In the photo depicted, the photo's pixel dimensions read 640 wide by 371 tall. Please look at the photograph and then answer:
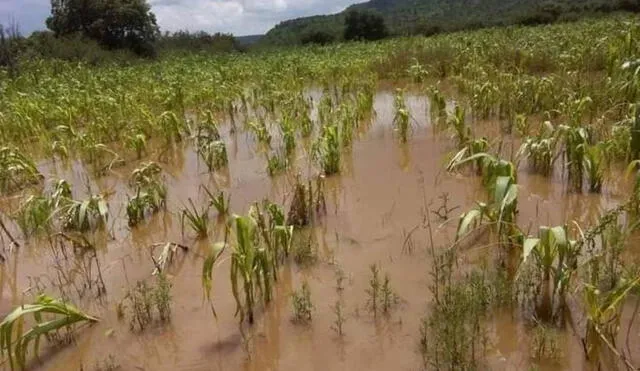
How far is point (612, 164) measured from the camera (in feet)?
15.8

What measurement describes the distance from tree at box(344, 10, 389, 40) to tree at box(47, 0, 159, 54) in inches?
593

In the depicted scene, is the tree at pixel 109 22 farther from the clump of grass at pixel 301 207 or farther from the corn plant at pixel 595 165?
the corn plant at pixel 595 165

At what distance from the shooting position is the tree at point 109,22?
29.2m

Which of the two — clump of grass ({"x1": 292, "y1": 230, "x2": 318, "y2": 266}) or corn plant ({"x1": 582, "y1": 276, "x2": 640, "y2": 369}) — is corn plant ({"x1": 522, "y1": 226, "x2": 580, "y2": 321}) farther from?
clump of grass ({"x1": 292, "y1": 230, "x2": 318, "y2": 266})

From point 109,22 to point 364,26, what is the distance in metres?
18.2

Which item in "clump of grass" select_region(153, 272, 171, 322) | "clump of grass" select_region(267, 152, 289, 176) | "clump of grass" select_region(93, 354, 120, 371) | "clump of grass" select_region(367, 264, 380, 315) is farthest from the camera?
"clump of grass" select_region(267, 152, 289, 176)

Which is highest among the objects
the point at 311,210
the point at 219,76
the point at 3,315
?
the point at 219,76

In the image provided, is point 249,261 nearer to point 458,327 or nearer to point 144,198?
point 458,327

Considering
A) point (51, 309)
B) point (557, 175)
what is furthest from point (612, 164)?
point (51, 309)

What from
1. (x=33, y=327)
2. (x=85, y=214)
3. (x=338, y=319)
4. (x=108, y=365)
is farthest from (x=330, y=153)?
(x=33, y=327)

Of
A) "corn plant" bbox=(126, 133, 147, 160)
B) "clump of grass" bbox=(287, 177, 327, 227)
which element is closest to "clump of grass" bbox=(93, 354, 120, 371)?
"clump of grass" bbox=(287, 177, 327, 227)

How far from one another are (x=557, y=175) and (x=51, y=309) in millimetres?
4148

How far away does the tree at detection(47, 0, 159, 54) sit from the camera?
2920cm

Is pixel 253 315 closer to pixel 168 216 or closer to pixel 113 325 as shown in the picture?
pixel 113 325
